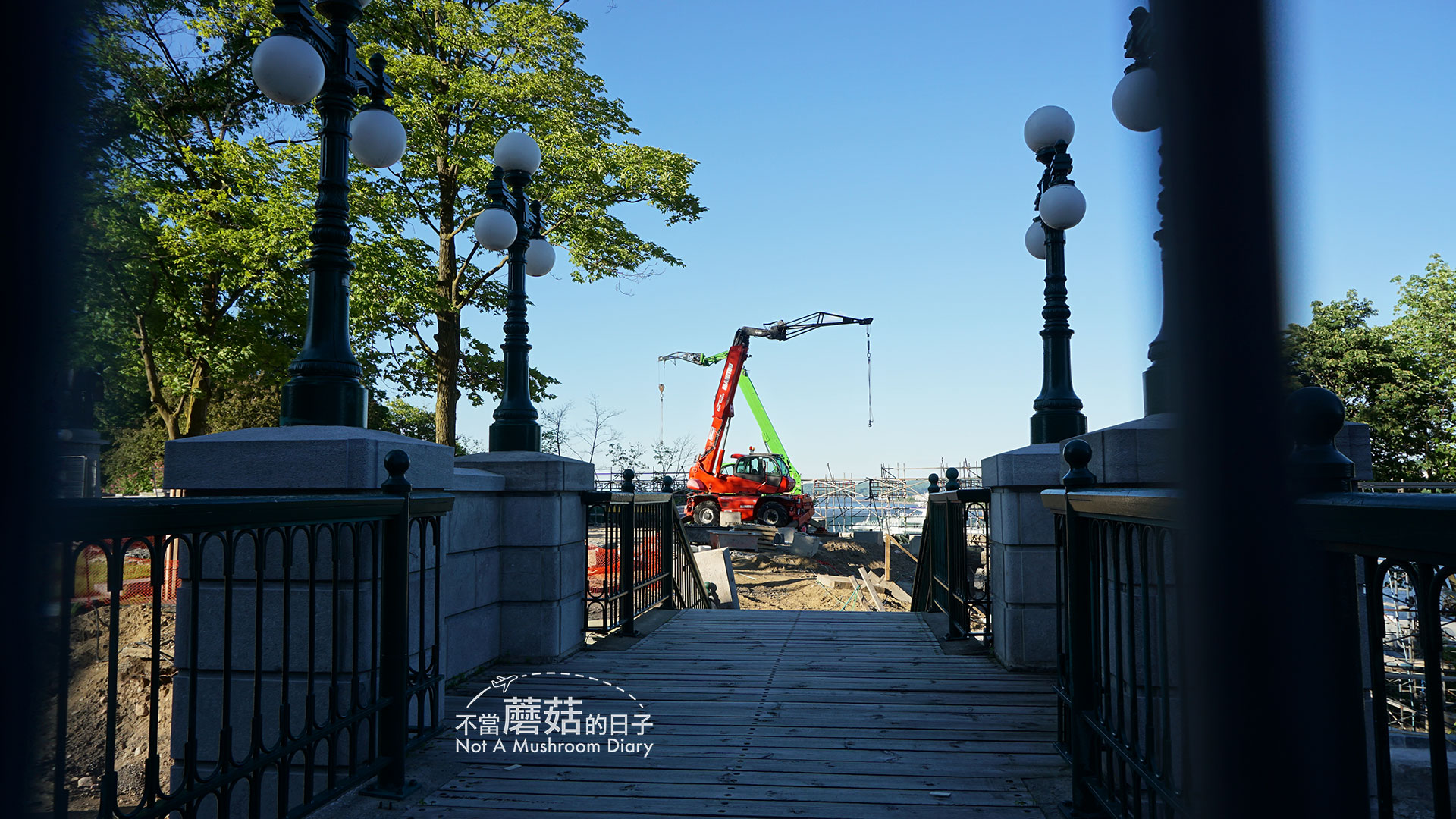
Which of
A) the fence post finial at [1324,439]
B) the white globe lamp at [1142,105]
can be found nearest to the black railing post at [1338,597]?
the fence post finial at [1324,439]

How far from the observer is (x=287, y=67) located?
14.7 ft

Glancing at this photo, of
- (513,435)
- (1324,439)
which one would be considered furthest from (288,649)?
(513,435)

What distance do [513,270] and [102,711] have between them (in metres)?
11.6

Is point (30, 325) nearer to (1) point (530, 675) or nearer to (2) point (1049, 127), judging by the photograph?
(1) point (530, 675)

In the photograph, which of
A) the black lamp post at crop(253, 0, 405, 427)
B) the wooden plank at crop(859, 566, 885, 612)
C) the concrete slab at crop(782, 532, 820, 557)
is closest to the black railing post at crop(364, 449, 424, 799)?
the black lamp post at crop(253, 0, 405, 427)

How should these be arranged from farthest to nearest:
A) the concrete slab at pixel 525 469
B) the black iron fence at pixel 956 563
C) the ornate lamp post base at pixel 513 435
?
the ornate lamp post base at pixel 513 435
the black iron fence at pixel 956 563
the concrete slab at pixel 525 469

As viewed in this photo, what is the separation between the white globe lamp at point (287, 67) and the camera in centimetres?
446

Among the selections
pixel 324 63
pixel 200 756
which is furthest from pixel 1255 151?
pixel 324 63

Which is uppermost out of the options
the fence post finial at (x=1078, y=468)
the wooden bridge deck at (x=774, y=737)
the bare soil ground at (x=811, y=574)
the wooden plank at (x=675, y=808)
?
the fence post finial at (x=1078, y=468)

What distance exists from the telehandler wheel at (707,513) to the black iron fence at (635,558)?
17.7 meters

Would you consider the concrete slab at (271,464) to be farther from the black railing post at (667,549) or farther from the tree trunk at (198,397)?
the tree trunk at (198,397)

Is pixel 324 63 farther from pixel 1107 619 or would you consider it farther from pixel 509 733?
pixel 1107 619

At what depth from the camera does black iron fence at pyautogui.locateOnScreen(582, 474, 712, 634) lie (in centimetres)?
734

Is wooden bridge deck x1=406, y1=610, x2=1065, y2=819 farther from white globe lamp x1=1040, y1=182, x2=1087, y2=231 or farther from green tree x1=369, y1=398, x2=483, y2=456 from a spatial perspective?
green tree x1=369, y1=398, x2=483, y2=456
